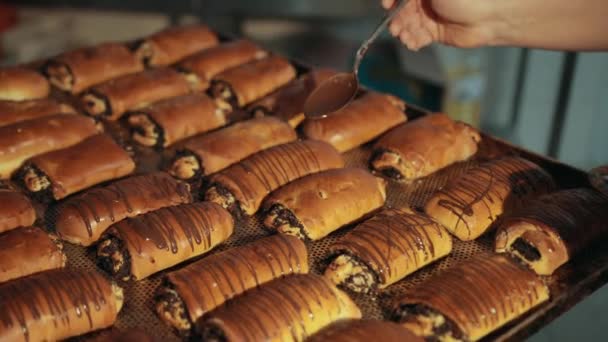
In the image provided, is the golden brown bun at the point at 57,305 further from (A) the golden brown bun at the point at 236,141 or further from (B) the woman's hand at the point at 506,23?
(B) the woman's hand at the point at 506,23

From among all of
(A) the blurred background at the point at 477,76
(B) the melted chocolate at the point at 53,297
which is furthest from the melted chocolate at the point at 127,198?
(A) the blurred background at the point at 477,76

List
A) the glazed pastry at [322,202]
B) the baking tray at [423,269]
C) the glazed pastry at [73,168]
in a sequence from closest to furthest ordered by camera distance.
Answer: the baking tray at [423,269]
the glazed pastry at [322,202]
the glazed pastry at [73,168]

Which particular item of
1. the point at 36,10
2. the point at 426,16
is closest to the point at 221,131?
the point at 426,16

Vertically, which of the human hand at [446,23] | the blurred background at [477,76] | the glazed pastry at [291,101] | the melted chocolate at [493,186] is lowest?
the blurred background at [477,76]

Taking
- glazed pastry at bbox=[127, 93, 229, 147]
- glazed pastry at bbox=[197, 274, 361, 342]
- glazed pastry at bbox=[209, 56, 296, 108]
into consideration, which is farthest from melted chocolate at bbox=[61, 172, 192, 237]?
glazed pastry at bbox=[209, 56, 296, 108]

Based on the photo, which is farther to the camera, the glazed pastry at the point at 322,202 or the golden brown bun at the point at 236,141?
the golden brown bun at the point at 236,141

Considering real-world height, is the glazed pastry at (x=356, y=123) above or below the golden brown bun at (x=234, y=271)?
above

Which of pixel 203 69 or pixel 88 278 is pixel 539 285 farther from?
pixel 203 69
